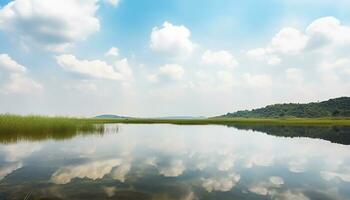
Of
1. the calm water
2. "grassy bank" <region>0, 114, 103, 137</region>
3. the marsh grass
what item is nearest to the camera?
the calm water

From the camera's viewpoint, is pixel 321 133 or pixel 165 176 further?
pixel 321 133

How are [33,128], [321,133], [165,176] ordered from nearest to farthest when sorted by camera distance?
[165,176] < [33,128] < [321,133]

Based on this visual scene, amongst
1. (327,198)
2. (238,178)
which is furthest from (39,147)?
(327,198)

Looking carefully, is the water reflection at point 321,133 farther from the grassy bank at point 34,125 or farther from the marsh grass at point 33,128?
the grassy bank at point 34,125

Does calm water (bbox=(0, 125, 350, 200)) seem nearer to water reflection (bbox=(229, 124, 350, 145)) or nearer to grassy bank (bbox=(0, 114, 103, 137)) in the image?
grassy bank (bbox=(0, 114, 103, 137))

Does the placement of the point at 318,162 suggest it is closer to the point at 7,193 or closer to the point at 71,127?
the point at 7,193

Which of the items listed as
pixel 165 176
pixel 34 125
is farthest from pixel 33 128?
pixel 165 176

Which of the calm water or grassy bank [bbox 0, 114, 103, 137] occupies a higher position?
grassy bank [bbox 0, 114, 103, 137]

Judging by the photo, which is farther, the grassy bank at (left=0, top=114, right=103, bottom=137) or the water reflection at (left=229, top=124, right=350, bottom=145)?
the water reflection at (left=229, top=124, right=350, bottom=145)

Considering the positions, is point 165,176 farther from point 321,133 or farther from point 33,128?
point 321,133

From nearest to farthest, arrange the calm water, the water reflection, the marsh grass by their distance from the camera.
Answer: the calm water
the marsh grass
the water reflection

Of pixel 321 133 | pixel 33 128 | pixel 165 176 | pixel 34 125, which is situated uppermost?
pixel 34 125

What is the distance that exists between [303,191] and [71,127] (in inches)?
1418

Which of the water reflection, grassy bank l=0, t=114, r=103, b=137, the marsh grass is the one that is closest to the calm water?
the marsh grass
